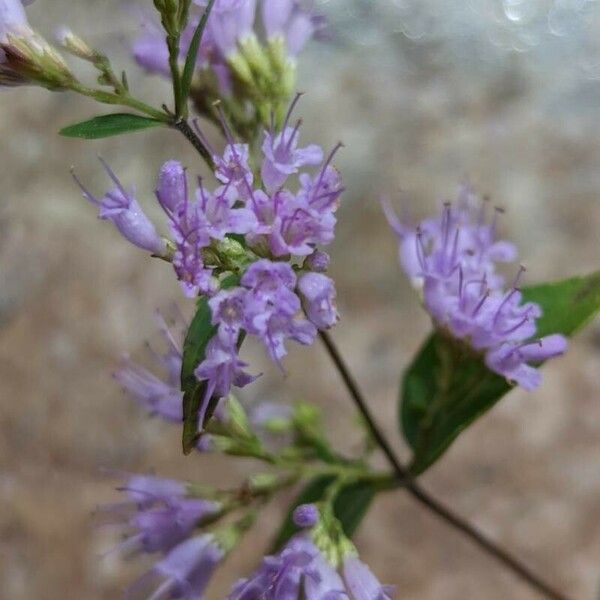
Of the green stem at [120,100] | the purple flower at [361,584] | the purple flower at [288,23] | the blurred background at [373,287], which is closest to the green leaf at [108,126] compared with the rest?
the green stem at [120,100]

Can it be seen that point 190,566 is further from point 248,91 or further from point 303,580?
point 248,91

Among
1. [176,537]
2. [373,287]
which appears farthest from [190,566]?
[373,287]

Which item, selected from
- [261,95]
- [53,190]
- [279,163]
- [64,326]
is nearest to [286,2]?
[261,95]

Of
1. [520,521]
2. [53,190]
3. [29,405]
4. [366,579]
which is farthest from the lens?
[53,190]

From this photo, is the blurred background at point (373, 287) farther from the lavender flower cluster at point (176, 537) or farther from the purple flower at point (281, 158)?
the purple flower at point (281, 158)

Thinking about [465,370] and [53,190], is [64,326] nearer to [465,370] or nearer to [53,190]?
[53,190]

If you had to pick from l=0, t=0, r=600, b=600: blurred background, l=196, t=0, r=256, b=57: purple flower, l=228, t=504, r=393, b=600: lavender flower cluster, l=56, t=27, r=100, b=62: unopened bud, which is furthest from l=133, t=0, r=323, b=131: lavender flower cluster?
l=0, t=0, r=600, b=600: blurred background
